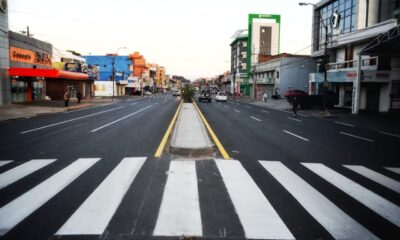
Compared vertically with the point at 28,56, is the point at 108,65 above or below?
above

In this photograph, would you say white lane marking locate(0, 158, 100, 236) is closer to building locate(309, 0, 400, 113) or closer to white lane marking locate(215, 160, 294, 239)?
white lane marking locate(215, 160, 294, 239)

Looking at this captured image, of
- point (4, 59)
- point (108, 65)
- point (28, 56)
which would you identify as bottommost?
point (4, 59)

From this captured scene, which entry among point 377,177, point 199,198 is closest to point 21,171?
point 199,198

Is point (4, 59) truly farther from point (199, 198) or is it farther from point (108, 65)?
point (108, 65)

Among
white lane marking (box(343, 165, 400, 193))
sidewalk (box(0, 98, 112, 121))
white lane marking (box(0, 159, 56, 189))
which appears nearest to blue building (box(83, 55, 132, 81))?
sidewalk (box(0, 98, 112, 121))

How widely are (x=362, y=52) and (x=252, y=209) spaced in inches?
973

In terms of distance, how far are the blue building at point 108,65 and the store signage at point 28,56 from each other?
131ft

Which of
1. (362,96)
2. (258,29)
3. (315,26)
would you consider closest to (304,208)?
(362,96)

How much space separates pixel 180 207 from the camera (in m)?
5.09

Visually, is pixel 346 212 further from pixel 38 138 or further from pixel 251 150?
pixel 38 138

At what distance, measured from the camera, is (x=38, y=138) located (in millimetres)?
12812

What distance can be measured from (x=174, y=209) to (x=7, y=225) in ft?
7.77

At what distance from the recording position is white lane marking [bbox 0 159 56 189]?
6699 mm

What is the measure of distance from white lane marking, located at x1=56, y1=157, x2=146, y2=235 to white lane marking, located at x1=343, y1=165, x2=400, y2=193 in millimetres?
5430
